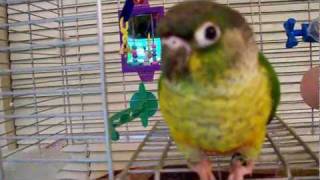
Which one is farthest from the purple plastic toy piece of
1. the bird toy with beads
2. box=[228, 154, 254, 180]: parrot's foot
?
box=[228, 154, 254, 180]: parrot's foot

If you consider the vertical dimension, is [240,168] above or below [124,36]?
below

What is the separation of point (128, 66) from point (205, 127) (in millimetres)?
514

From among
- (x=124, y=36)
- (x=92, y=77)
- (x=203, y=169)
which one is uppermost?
(x=124, y=36)

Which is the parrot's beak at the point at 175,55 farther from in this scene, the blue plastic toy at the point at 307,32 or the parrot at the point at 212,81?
the blue plastic toy at the point at 307,32

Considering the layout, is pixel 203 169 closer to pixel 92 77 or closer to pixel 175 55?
pixel 175 55

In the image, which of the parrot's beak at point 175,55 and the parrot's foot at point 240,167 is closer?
the parrot's beak at point 175,55

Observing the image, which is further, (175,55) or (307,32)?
(307,32)

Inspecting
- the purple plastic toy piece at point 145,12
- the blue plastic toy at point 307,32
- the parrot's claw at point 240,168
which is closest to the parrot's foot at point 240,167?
the parrot's claw at point 240,168

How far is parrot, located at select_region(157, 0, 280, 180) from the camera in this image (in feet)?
1.53

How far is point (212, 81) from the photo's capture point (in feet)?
1.64

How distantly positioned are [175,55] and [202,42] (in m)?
0.04

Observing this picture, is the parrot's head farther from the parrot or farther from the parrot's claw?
the parrot's claw

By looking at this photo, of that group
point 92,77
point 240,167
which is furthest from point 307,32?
point 92,77

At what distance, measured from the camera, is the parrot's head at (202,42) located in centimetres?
46
